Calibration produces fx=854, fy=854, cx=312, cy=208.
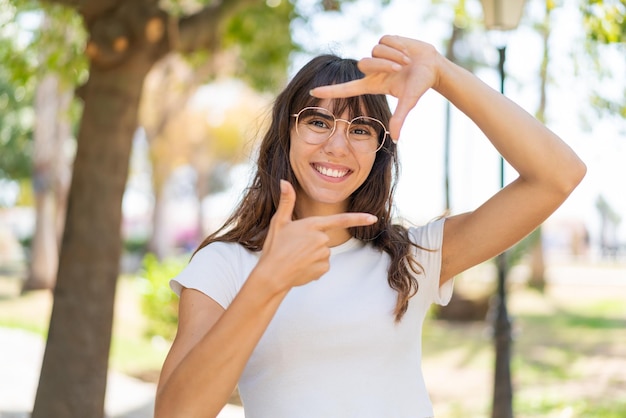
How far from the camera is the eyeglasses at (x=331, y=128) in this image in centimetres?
236

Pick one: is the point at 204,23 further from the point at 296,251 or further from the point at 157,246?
the point at 157,246

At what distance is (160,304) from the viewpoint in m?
12.9

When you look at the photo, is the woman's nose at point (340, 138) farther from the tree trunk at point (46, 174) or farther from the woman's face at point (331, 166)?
the tree trunk at point (46, 174)

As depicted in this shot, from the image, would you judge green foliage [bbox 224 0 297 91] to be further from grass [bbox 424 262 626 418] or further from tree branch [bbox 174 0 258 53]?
grass [bbox 424 262 626 418]

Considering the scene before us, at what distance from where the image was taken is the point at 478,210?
2.40 m

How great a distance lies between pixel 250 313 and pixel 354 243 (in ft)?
2.41

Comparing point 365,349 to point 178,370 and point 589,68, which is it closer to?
point 178,370

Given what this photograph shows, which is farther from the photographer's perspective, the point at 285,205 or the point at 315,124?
the point at 315,124

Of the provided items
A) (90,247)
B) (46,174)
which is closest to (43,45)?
(90,247)

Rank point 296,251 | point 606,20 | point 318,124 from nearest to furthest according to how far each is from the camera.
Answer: point 296,251 → point 318,124 → point 606,20

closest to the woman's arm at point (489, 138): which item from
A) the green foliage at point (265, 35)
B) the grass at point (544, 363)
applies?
the grass at point (544, 363)

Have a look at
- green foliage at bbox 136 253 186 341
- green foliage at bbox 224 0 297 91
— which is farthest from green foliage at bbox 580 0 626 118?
green foliage at bbox 136 253 186 341

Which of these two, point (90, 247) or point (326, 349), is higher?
point (90, 247)

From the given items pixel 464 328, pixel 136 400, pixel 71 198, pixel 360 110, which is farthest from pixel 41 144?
pixel 360 110
